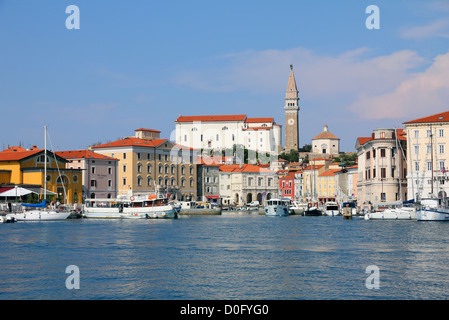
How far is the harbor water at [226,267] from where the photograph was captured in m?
18.3

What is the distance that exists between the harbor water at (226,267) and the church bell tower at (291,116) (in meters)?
124

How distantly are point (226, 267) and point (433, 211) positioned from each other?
33803 mm

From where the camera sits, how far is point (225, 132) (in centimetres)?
15200

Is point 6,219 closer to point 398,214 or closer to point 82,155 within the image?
point 82,155

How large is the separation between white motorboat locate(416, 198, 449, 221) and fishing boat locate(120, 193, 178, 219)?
2303cm

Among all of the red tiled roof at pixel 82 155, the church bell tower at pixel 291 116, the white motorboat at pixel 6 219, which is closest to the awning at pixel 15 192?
the white motorboat at pixel 6 219

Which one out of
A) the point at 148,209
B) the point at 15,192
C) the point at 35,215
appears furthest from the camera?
the point at 15,192

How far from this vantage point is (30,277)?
2080cm

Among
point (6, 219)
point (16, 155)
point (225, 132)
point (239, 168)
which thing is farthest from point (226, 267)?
point (225, 132)

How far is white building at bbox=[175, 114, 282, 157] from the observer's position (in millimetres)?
150500

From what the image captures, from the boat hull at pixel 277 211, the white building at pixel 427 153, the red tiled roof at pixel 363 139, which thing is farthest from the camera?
the red tiled roof at pixel 363 139

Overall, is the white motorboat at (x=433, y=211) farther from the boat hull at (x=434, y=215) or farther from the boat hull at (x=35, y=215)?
the boat hull at (x=35, y=215)
